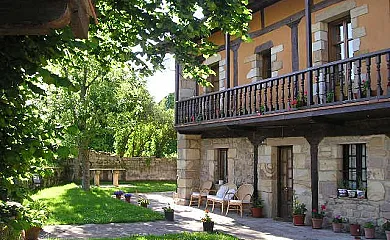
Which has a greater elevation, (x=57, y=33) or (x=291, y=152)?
(x=57, y=33)

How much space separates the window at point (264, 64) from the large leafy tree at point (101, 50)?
5526 millimetres

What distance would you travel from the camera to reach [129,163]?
23.0m

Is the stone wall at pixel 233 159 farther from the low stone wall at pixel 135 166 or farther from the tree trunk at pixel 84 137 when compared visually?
the low stone wall at pixel 135 166

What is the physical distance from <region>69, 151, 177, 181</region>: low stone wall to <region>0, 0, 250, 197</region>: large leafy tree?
1706 cm

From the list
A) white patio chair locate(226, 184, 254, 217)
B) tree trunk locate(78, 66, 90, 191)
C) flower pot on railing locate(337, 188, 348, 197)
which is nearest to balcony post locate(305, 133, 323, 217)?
flower pot on railing locate(337, 188, 348, 197)

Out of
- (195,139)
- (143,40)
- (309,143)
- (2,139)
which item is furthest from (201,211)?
(2,139)

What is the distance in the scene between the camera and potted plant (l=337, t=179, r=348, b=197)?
28.0 feet

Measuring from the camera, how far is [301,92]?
8797 mm

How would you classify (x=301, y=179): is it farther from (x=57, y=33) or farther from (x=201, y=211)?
(x=57, y=33)

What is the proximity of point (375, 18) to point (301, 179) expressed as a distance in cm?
379

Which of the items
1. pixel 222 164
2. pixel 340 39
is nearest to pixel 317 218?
pixel 340 39

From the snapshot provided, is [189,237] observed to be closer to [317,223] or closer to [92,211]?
[317,223]

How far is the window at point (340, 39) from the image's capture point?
8.92 meters

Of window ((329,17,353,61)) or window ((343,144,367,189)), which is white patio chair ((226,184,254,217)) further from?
window ((329,17,353,61))
